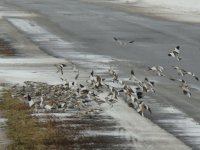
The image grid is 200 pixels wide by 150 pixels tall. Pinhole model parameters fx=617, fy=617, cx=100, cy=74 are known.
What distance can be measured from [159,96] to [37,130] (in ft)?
9.94

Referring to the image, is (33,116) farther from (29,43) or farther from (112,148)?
(29,43)

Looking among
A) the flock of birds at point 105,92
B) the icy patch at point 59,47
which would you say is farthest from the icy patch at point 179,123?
the icy patch at point 59,47

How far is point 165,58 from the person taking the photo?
1532cm

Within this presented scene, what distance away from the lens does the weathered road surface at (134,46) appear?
8.98m

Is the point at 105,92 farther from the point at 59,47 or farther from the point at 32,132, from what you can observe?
the point at 59,47

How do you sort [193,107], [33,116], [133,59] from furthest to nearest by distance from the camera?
[133,59]
[193,107]
[33,116]

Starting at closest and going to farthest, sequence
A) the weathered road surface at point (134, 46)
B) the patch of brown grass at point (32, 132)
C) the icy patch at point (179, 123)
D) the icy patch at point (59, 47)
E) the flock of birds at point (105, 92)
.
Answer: the patch of brown grass at point (32, 132) < the icy patch at point (179, 123) < the weathered road surface at point (134, 46) < the flock of birds at point (105, 92) < the icy patch at point (59, 47)

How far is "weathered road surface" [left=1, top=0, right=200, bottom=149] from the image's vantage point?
29.5ft

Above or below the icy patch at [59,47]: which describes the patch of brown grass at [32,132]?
below

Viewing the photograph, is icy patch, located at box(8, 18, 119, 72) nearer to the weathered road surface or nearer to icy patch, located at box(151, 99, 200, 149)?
the weathered road surface

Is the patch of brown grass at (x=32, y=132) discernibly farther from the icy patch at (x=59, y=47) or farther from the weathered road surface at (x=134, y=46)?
the icy patch at (x=59, y=47)

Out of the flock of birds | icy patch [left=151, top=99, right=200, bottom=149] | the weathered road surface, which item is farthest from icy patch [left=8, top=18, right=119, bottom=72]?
icy patch [left=151, top=99, right=200, bottom=149]

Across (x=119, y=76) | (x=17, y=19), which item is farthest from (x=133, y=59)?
(x=17, y=19)

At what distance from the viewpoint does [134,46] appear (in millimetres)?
17875
